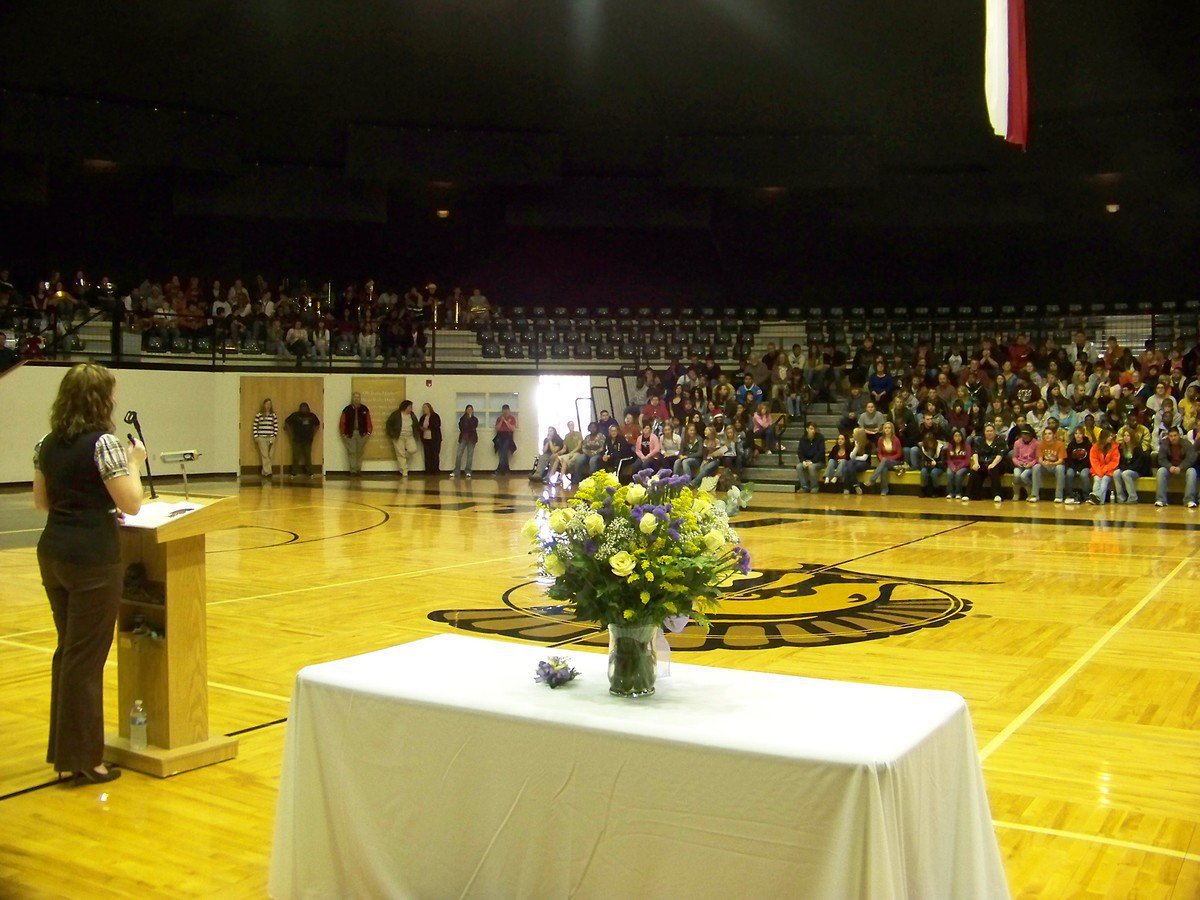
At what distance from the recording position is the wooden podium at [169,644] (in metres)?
4.36

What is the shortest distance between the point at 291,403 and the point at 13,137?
6588 millimetres

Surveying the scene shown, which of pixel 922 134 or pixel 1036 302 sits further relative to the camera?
pixel 1036 302

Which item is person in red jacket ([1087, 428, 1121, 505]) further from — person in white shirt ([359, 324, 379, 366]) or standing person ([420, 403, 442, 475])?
person in white shirt ([359, 324, 379, 366])

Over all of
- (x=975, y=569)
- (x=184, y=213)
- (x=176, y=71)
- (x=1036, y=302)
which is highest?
(x=176, y=71)

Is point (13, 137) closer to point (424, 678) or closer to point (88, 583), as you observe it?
point (88, 583)

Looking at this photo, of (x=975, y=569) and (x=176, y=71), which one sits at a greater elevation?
(x=176, y=71)

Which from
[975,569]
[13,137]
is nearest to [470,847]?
[975,569]

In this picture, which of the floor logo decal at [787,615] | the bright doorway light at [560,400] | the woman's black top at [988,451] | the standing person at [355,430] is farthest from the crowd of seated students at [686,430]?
the floor logo decal at [787,615]

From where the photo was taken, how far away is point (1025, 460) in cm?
1688

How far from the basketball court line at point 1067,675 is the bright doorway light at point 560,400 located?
15.8m

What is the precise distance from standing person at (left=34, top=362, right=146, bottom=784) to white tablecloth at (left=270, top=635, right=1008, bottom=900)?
1.32m

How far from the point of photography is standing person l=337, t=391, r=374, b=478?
74.5 ft

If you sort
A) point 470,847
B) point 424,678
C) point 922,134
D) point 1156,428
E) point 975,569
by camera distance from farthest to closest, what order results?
point 922,134
point 1156,428
point 975,569
point 424,678
point 470,847

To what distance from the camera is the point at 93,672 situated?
410cm
